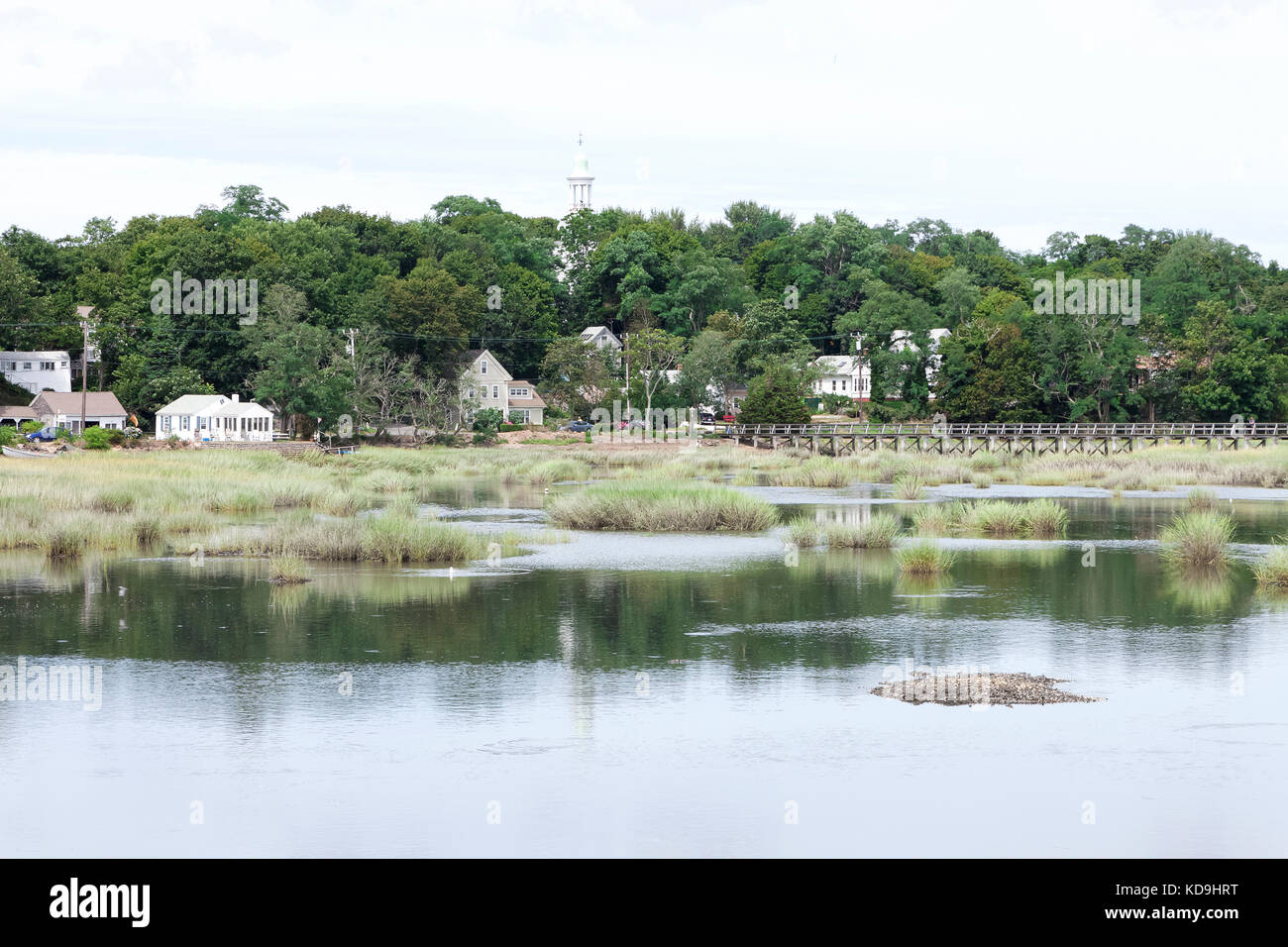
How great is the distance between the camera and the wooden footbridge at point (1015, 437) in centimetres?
8950

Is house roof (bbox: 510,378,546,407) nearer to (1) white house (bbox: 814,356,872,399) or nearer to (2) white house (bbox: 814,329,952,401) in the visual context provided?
(2) white house (bbox: 814,329,952,401)

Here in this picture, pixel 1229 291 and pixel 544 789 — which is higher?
pixel 1229 291

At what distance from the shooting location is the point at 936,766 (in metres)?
16.0

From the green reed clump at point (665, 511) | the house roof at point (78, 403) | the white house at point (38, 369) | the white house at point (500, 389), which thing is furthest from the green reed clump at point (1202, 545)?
the white house at point (38, 369)

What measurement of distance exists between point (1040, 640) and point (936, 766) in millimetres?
8345

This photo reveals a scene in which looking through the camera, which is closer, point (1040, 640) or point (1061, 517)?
point (1040, 640)

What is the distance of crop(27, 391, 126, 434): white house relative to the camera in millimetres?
91500

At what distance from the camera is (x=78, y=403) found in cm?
9300

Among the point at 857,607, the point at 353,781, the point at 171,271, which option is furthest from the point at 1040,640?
the point at 171,271

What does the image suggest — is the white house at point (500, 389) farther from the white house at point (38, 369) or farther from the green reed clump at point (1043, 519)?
the green reed clump at point (1043, 519)

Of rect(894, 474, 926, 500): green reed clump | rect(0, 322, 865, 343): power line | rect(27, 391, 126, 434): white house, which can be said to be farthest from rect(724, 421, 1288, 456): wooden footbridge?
rect(27, 391, 126, 434): white house
